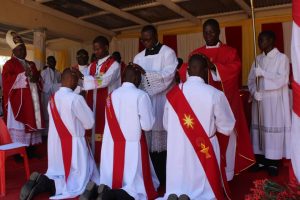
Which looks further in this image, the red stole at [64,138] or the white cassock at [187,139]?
the red stole at [64,138]

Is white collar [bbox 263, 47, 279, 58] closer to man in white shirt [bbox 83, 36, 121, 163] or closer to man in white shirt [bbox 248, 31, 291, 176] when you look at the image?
man in white shirt [bbox 248, 31, 291, 176]

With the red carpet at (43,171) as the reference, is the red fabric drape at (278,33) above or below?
above

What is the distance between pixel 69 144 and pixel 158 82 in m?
1.25

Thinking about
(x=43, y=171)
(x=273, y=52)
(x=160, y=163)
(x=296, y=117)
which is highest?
(x=273, y=52)

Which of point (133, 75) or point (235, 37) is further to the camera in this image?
point (235, 37)

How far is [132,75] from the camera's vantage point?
356cm

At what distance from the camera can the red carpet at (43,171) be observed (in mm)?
3783

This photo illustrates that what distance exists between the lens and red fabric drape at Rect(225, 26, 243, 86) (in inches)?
311

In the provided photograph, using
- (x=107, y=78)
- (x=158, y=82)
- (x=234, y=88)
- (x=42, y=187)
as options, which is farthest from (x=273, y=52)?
(x=42, y=187)

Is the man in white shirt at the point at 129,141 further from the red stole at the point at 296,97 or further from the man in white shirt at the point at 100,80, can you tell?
the red stole at the point at 296,97

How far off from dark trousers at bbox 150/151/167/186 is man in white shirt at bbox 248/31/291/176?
1.46 metres

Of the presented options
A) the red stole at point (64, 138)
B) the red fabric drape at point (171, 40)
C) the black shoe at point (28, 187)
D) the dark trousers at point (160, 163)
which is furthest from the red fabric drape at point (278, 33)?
the black shoe at point (28, 187)

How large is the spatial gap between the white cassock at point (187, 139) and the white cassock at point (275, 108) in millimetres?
1647

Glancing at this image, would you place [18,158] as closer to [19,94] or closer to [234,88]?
[19,94]
